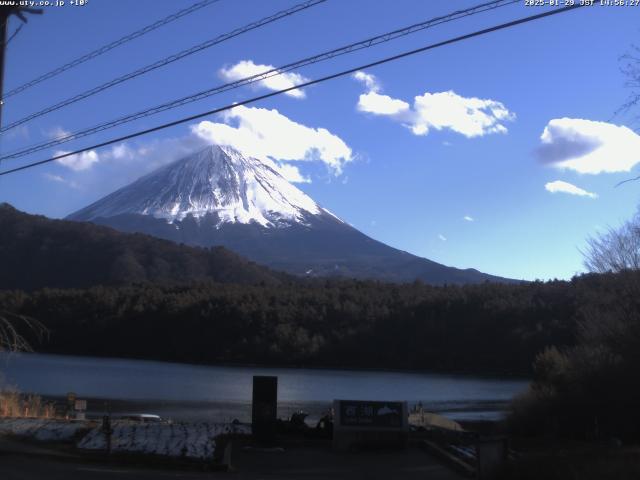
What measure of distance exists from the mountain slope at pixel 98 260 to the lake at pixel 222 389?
64.7m

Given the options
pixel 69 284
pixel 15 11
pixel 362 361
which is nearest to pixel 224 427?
pixel 15 11

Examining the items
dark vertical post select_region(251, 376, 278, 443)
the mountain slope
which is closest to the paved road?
dark vertical post select_region(251, 376, 278, 443)

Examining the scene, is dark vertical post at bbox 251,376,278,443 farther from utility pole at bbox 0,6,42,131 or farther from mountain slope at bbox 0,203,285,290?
mountain slope at bbox 0,203,285,290

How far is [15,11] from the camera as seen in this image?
13711mm

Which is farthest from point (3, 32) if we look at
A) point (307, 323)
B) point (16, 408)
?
point (307, 323)

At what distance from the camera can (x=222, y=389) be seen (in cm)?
6094

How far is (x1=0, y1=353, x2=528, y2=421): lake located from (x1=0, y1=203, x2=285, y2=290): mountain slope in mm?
64667

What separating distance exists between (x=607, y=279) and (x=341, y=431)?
18257 millimetres

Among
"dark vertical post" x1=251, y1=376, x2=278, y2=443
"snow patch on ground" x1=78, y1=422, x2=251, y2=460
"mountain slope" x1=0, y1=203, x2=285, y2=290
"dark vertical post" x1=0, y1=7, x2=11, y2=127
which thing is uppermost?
"mountain slope" x1=0, y1=203, x2=285, y2=290

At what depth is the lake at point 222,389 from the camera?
46.2m

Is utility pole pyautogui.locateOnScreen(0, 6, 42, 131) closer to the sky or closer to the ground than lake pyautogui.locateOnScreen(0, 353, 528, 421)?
closer to the sky

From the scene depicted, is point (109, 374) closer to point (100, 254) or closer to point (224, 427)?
point (224, 427)

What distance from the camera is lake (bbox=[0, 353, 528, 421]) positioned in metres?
46.2

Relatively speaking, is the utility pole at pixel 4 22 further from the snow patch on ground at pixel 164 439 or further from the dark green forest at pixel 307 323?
the dark green forest at pixel 307 323
